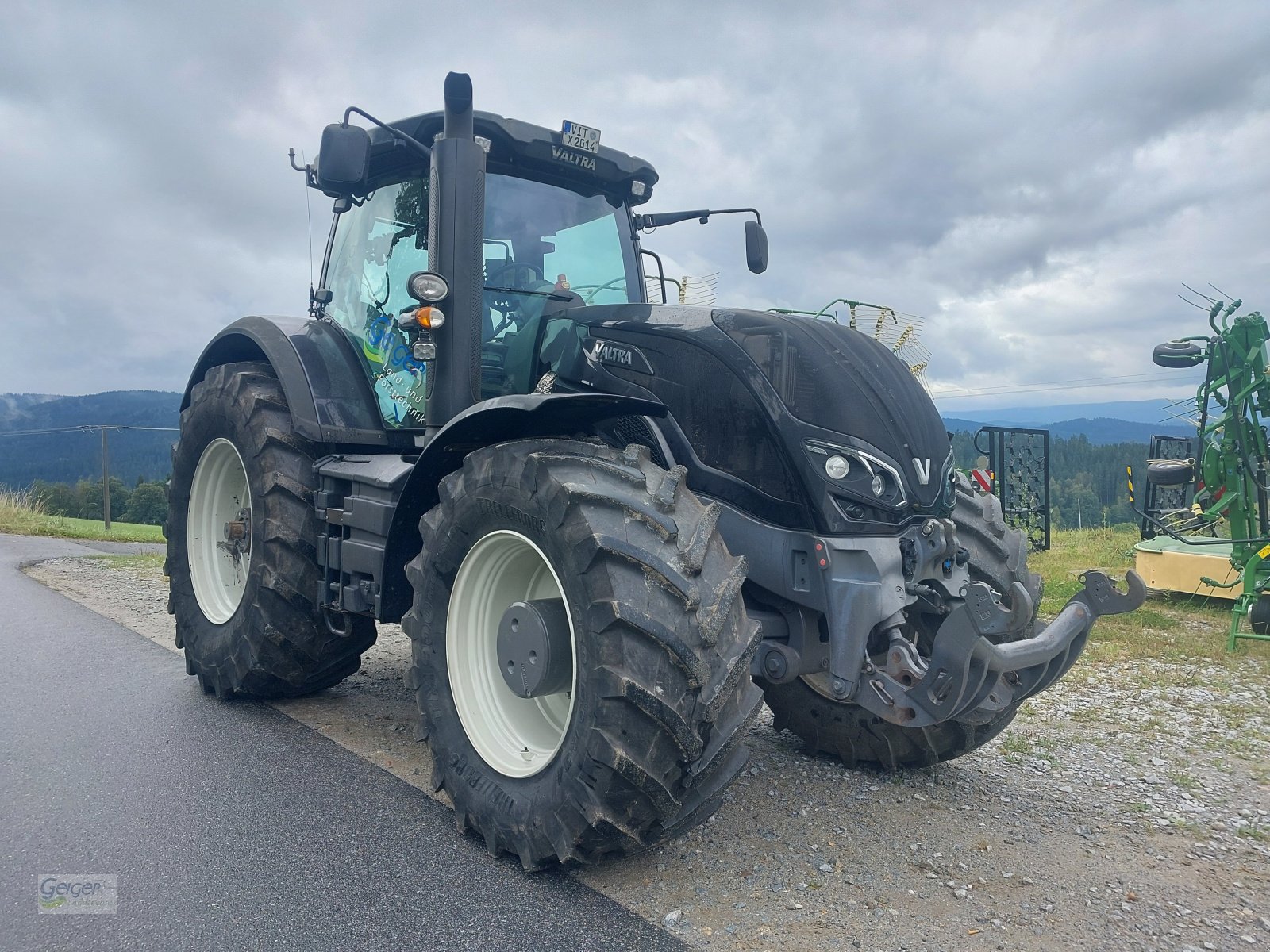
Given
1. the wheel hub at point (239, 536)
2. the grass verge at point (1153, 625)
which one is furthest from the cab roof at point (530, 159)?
the grass verge at point (1153, 625)

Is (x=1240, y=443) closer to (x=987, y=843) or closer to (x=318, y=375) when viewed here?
(x=987, y=843)

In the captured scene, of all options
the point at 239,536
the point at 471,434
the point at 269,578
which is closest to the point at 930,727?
the point at 471,434

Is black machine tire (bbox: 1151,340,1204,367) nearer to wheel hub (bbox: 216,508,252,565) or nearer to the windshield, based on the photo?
the windshield

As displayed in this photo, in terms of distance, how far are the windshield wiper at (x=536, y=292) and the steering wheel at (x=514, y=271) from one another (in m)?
0.02

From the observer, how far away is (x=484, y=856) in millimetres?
2906

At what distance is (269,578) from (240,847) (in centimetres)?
145

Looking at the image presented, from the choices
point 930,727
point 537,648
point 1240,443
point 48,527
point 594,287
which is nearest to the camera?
point 537,648

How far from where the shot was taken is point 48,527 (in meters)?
15.5

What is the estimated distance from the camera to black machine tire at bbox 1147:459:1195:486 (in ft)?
23.4

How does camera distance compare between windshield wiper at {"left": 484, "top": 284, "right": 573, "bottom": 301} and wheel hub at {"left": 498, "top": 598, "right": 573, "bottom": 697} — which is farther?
windshield wiper at {"left": 484, "top": 284, "right": 573, "bottom": 301}

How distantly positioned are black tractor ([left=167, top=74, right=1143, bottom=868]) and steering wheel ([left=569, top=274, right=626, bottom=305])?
24 millimetres

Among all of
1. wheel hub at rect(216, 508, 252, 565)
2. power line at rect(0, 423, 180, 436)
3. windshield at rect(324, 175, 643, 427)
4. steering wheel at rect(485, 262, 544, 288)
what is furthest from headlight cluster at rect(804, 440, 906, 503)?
power line at rect(0, 423, 180, 436)

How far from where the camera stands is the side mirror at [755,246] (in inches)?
188

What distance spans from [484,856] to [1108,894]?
191cm
